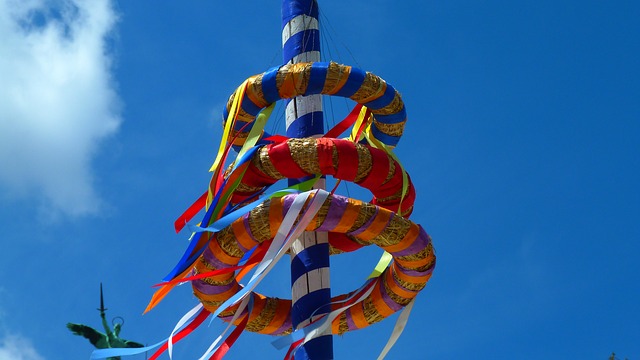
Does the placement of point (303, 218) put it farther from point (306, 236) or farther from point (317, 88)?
point (317, 88)

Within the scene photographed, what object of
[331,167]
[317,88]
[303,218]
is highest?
[317,88]

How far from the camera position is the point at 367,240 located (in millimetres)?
20312

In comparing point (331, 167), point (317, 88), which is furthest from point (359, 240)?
point (317, 88)

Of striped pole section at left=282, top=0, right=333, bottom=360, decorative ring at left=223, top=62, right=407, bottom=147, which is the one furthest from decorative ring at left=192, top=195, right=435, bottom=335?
decorative ring at left=223, top=62, right=407, bottom=147

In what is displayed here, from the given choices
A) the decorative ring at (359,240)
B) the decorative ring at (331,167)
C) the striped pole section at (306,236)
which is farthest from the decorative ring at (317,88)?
the decorative ring at (359,240)

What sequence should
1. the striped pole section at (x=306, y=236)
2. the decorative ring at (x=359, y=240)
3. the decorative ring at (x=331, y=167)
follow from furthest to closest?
1. the striped pole section at (x=306, y=236)
2. the decorative ring at (x=331, y=167)
3. the decorative ring at (x=359, y=240)

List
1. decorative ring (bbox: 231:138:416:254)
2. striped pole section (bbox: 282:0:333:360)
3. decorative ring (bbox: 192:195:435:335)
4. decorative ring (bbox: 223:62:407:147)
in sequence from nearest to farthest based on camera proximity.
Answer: decorative ring (bbox: 192:195:435:335), decorative ring (bbox: 231:138:416:254), striped pole section (bbox: 282:0:333:360), decorative ring (bbox: 223:62:407:147)

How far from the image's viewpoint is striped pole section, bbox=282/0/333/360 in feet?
66.6

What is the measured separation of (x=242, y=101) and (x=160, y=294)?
345 centimetres

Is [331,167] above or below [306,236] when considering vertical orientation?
above

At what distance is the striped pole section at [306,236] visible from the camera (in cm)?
2031

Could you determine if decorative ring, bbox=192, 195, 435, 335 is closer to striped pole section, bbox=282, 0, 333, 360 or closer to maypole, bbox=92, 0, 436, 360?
maypole, bbox=92, 0, 436, 360

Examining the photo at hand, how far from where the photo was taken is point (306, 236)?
68.6 ft

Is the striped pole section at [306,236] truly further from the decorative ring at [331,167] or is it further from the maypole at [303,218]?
the decorative ring at [331,167]
